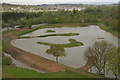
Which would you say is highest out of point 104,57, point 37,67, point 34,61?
point 104,57

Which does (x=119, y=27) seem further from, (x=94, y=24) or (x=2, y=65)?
(x=2, y=65)

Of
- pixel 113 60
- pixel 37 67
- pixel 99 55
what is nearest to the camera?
pixel 113 60

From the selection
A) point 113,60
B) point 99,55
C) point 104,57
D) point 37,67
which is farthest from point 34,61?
point 113,60

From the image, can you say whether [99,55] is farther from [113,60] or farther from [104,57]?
[113,60]

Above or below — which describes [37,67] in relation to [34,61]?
below

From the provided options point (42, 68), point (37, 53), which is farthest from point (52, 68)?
point (37, 53)

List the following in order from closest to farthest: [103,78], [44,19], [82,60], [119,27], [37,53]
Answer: [103,78]
[82,60]
[37,53]
[119,27]
[44,19]

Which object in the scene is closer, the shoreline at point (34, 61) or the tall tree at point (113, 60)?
the tall tree at point (113, 60)

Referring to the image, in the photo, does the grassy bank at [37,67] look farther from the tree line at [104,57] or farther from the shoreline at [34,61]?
the tree line at [104,57]

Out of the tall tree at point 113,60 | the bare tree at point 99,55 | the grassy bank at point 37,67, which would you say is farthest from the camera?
the bare tree at point 99,55

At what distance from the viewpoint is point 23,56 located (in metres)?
14.7

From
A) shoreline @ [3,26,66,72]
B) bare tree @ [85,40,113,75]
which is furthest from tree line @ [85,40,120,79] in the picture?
shoreline @ [3,26,66,72]

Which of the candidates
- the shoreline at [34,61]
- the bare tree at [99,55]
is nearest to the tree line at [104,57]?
the bare tree at [99,55]

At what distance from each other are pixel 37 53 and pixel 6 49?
3.03 meters
